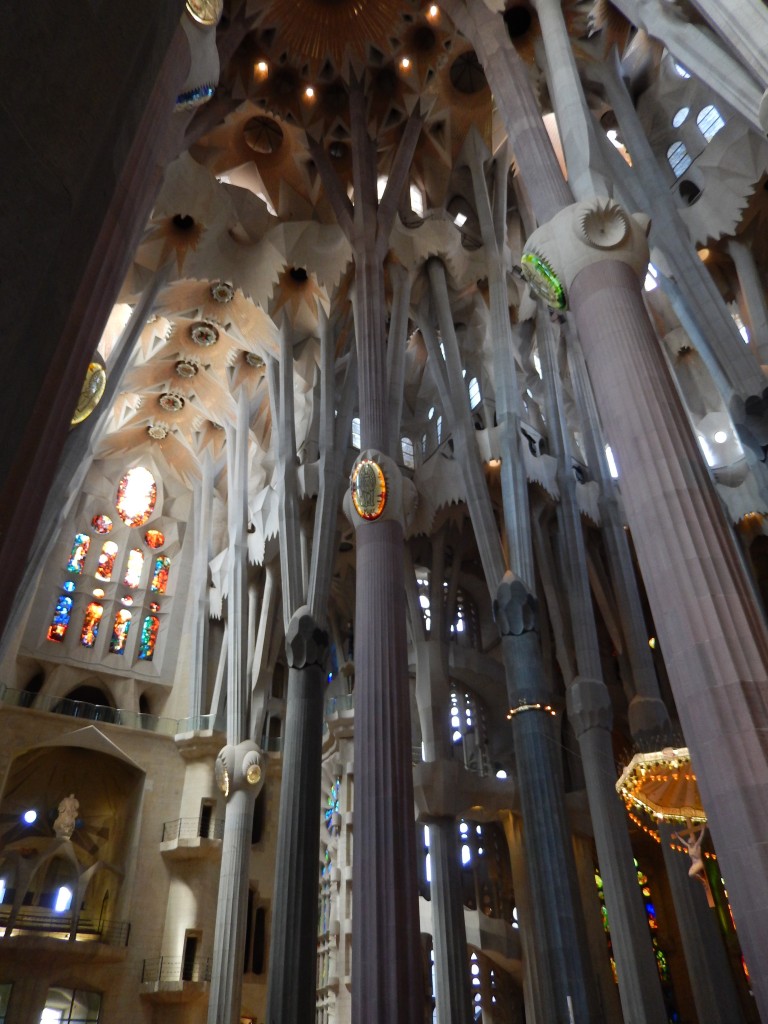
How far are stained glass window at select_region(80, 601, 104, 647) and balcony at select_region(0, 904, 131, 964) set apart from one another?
6307 millimetres

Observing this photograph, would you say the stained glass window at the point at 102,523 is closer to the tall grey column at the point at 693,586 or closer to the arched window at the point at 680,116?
the arched window at the point at 680,116

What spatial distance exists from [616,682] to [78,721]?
13740 millimetres

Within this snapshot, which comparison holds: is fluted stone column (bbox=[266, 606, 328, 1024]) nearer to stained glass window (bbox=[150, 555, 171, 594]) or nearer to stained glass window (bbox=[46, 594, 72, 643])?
stained glass window (bbox=[46, 594, 72, 643])

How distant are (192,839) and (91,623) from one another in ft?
20.9

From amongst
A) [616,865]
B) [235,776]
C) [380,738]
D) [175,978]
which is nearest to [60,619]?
[235,776]

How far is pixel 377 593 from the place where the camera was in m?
10.5

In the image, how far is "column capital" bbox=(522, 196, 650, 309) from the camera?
7758 mm

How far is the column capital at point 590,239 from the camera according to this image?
7.76 m

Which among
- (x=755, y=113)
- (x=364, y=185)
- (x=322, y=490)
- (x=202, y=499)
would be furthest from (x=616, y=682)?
(x=755, y=113)

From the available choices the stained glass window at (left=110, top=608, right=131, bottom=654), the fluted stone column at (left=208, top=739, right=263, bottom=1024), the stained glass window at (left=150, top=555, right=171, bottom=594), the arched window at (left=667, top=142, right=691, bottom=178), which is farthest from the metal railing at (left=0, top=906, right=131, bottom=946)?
the arched window at (left=667, top=142, right=691, bottom=178)

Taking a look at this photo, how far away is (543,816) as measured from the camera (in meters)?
11.4

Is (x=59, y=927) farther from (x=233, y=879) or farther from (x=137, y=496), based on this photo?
(x=137, y=496)

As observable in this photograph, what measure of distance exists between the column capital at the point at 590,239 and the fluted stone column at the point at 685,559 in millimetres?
12

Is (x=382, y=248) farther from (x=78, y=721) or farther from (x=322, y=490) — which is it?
(x=78, y=721)
